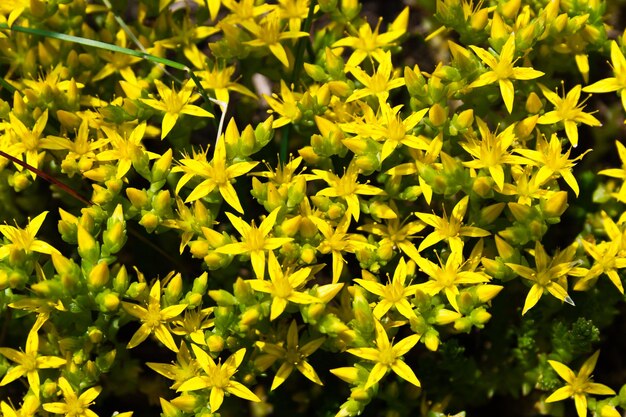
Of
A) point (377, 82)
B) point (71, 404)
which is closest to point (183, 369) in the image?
point (71, 404)

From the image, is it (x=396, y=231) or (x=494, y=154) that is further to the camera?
(x=396, y=231)

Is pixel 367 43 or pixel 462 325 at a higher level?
pixel 367 43

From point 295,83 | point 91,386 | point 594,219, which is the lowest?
point 91,386

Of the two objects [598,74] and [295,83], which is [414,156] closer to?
[295,83]

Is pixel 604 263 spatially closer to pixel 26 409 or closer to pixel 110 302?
pixel 110 302

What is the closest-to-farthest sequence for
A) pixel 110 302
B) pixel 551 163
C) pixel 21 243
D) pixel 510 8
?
pixel 110 302 → pixel 21 243 → pixel 551 163 → pixel 510 8

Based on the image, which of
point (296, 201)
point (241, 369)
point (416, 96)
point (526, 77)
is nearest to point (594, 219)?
point (526, 77)

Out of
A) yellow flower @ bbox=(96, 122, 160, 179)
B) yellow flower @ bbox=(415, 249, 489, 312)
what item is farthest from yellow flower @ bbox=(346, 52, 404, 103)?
yellow flower @ bbox=(96, 122, 160, 179)

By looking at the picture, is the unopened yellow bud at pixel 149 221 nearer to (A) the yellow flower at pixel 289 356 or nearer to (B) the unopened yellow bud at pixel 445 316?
(A) the yellow flower at pixel 289 356
